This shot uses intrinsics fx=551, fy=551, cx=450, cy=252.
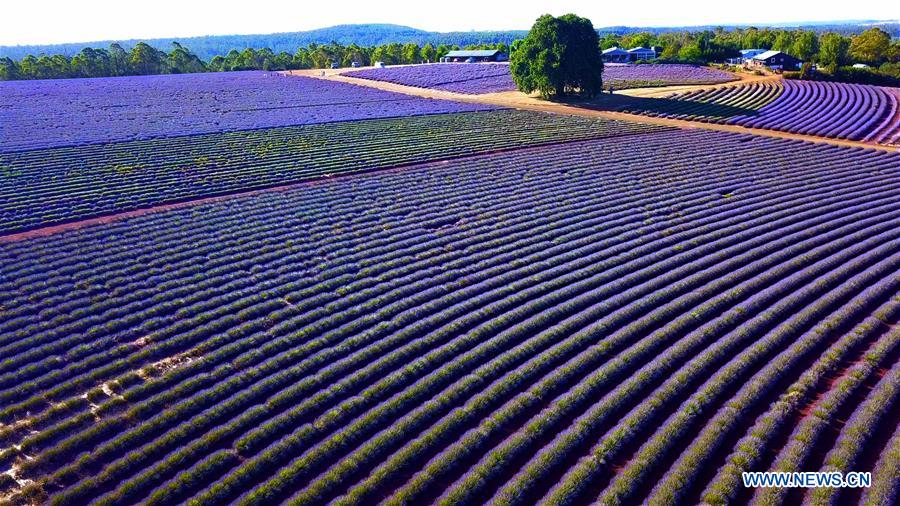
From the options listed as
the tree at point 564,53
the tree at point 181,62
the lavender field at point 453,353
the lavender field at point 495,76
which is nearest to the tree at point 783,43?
the lavender field at point 495,76

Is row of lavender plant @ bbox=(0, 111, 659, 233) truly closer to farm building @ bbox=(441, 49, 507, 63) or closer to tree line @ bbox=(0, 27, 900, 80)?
tree line @ bbox=(0, 27, 900, 80)

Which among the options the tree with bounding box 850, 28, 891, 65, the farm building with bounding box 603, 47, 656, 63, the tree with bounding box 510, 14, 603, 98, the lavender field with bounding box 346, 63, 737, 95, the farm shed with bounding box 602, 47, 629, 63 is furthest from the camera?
the farm building with bounding box 603, 47, 656, 63

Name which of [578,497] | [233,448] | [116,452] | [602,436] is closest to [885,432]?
[602,436]

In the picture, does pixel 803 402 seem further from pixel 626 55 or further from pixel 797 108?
pixel 626 55

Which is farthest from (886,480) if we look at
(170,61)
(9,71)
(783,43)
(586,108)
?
(9,71)

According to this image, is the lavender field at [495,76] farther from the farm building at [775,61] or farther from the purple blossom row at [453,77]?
the farm building at [775,61]

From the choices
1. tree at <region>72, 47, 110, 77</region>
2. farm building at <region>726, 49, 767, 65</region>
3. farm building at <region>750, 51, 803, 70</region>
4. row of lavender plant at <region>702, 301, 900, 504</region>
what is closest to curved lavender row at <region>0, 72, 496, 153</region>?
tree at <region>72, 47, 110, 77</region>
